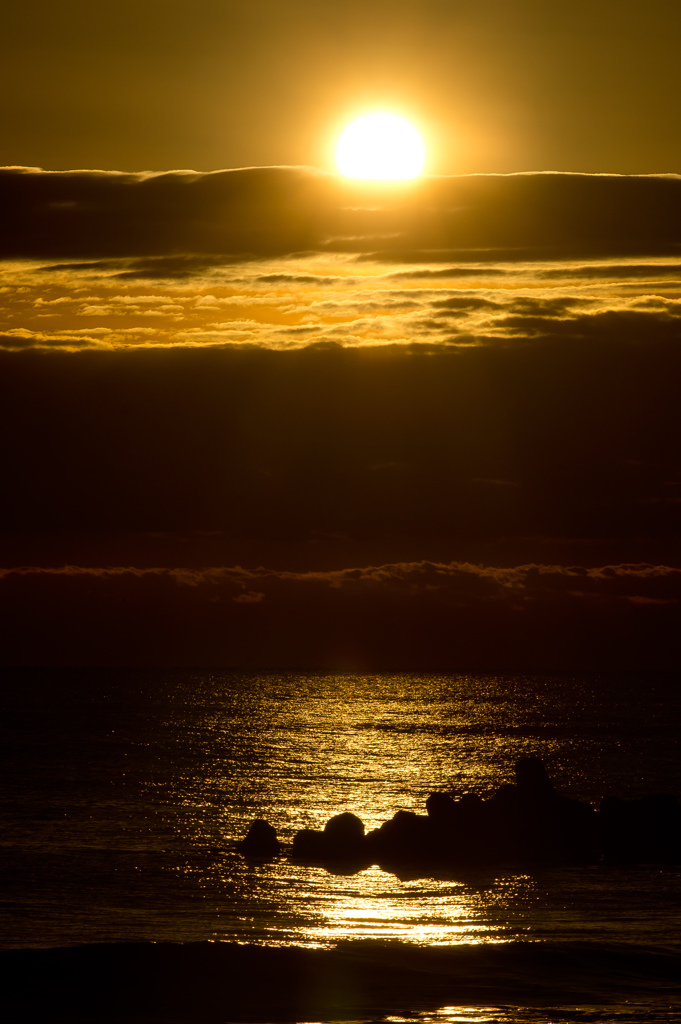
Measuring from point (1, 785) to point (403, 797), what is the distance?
25.3 metres

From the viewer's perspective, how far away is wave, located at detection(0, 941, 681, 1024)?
21797 mm

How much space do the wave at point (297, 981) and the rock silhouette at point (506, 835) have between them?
50.2 feet

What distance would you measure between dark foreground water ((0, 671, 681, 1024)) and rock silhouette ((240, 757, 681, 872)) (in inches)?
77.2

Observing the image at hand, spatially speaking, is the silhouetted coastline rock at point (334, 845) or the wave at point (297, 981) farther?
the silhouetted coastline rock at point (334, 845)

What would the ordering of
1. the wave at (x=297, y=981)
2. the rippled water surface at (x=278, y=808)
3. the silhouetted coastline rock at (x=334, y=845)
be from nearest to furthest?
the wave at (x=297, y=981), the rippled water surface at (x=278, y=808), the silhouetted coastline rock at (x=334, y=845)

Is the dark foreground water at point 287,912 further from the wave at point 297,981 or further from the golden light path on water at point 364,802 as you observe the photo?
the golden light path on water at point 364,802

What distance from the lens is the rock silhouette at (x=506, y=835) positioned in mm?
42812

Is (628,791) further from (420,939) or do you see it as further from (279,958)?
(279,958)

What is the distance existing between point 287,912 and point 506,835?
49.7 feet

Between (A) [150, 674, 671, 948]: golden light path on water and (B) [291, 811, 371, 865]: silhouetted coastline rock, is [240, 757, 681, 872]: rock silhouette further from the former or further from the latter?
(A) [150, 674, 671, 948]: golden light path on water

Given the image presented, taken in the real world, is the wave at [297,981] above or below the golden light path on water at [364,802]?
below

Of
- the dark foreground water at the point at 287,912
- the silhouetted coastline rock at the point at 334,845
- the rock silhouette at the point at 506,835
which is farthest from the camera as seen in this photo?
the rock silhouette at the point at 506,835

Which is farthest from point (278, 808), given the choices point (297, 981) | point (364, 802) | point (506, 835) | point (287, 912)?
point (297, 981)

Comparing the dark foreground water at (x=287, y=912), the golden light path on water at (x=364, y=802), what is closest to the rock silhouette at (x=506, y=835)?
the golden light path on water at (x=364, y=802)
